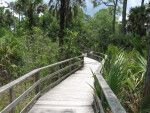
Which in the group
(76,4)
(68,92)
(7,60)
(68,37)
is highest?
(76,4)

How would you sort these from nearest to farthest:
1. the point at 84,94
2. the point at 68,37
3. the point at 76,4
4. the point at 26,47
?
the point at 84,94 < the point at 26,47 < the point at 68,37 < the point at 76,4

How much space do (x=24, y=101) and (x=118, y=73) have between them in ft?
9.12

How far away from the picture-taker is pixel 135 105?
3945mm

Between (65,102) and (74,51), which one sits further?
(74,51)

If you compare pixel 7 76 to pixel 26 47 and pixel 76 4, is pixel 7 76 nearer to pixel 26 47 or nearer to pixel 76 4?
pixel 26 47

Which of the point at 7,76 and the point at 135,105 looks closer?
the point at 135,105

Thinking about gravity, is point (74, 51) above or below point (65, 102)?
above

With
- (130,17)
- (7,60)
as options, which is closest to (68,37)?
(7,60)

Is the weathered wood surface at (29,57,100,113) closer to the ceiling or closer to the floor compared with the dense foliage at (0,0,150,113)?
closer to the floor

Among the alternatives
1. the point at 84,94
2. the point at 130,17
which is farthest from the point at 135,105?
the point at 130,17

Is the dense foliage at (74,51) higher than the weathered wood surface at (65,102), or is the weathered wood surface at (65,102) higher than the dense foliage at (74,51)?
the dense foliage at (74,51)

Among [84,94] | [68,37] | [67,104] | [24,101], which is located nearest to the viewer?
[67,104]

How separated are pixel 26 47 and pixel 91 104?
6.85m

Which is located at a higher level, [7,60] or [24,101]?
[7,60]
